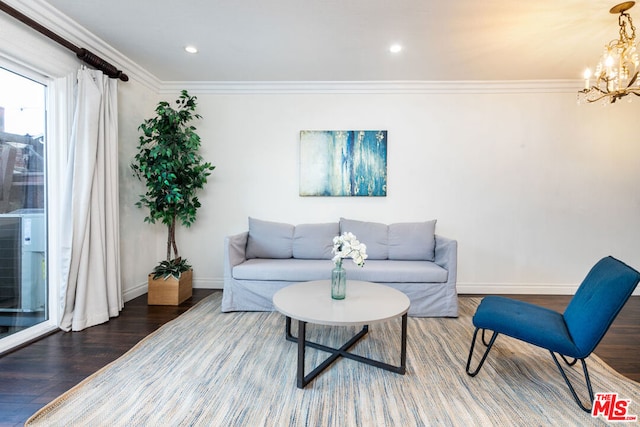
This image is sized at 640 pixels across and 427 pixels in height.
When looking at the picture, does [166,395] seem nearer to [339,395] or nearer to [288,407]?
[288,407]

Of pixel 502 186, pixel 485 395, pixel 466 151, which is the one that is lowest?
pixel 485 395

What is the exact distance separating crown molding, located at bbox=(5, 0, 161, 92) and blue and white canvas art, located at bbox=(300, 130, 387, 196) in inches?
79.0

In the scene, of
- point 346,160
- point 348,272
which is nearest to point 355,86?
point 346,160

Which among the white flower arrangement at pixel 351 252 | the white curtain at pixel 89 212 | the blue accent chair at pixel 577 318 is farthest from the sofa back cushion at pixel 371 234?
the white curtain at pixel 89 212

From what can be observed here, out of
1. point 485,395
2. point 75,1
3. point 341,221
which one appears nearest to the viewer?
point 485,395

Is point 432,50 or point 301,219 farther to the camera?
point 301,219

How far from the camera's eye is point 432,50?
2961mm

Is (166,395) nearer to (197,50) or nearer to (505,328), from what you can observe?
(505,328)

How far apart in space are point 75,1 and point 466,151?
4069 mm

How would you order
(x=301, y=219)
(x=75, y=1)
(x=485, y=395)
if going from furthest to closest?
(x=301, y=219)
(x=75, y=1)
(x=485, y=395)

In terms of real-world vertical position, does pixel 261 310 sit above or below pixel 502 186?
below

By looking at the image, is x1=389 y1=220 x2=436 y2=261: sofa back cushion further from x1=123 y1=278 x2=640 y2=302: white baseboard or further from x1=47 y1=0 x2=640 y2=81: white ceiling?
x1=47 y1=0 x2=640 y2=81: white ceiling

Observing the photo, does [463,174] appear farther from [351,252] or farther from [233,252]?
[233,252]

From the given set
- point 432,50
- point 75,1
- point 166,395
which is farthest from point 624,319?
point 75,1
